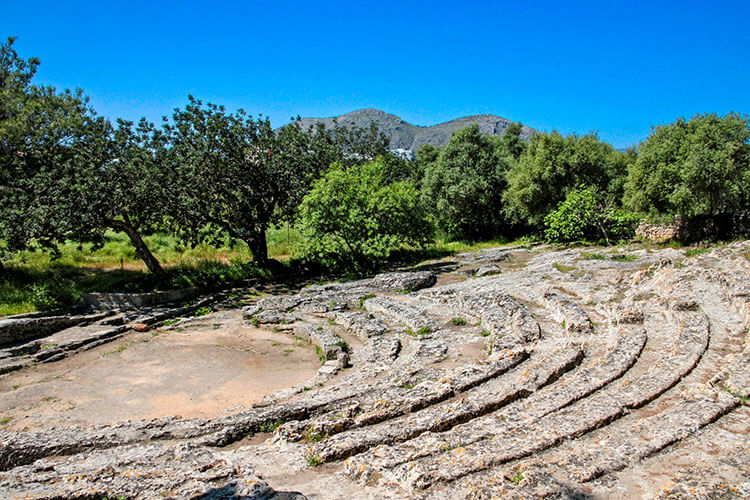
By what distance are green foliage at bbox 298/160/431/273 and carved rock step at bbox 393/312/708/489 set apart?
1585 centimetres

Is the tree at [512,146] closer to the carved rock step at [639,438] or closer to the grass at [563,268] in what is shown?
the grass at [563,268]

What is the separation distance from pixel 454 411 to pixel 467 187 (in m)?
31.8

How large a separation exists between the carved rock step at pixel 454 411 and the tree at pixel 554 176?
88.9ft

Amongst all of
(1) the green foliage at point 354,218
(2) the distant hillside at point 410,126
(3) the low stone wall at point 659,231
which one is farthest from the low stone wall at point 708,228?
(2) the distant hillside at point 410,126

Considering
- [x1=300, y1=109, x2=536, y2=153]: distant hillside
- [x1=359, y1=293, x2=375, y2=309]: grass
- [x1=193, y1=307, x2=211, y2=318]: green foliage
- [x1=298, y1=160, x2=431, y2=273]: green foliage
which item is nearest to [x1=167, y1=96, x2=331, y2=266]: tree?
[x1=298, y1=160, x2=431, y2=273]: green foliage

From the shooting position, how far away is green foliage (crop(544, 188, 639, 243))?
3097cm

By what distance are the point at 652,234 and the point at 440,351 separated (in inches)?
1026

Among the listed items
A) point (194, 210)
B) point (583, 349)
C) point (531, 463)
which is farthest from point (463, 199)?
point (531, 463)

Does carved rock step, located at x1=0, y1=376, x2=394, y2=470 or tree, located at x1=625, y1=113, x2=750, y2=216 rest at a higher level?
tree, located at x1=625, y1=113, x2=750, y2=216

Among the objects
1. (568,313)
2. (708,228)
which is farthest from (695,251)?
(568,313)

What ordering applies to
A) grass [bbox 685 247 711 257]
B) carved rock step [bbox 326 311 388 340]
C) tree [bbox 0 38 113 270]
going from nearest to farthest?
carved rock step [bbox 326 311 388 340] → tree [bbox 0 38 113 270] → grass [bbox 685 247 711 257]

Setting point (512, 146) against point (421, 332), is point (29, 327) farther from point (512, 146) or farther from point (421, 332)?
point (512, 146)

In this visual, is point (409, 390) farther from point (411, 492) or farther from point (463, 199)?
point (463, 199)

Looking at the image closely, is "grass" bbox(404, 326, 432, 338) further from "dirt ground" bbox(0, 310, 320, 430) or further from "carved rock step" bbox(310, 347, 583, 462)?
"carved rock step" bbox(310, 347, 583, 462)
